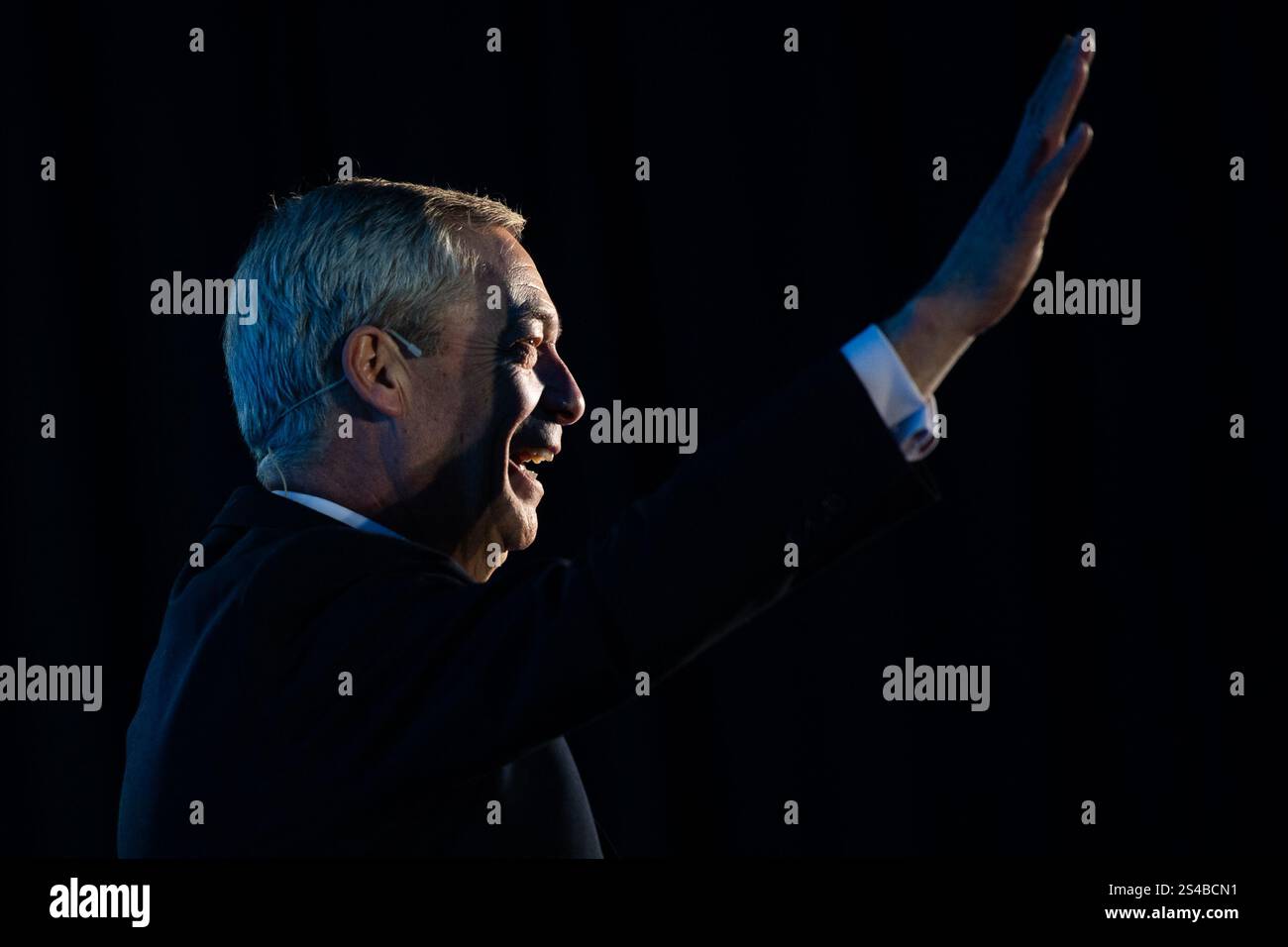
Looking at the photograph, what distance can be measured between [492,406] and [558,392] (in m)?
0.09

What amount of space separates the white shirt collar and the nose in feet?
0.62

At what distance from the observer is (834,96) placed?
2574 mm

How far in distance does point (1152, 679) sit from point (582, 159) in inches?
57.9

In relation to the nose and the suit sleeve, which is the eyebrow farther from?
the suit sleeve

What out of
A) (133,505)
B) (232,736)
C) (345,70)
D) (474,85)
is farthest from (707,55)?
(232,736)

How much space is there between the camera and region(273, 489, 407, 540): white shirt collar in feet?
3.63

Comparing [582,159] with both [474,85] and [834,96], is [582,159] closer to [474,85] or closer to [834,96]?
[474,85]

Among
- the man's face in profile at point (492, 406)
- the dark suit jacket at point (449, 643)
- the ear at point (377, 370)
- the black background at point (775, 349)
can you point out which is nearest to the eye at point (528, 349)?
the man's face in profile at point (492, 406)

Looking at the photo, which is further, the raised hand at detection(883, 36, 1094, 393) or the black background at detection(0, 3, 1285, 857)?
the black background at detection(0, 3, 1285, 857)

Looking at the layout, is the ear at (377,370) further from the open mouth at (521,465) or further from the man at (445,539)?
the open mouth at (521,465)

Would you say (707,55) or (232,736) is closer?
(232,736)

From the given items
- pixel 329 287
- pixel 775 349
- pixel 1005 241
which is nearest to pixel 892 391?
pixel 1005 241

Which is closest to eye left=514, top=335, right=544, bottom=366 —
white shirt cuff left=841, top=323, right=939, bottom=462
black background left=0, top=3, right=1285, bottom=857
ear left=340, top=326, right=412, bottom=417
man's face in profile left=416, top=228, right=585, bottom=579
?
man's face in profile left=416, top=228, right=585, bottom=579

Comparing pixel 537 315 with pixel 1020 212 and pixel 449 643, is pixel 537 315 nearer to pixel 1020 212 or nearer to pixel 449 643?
pixel 449 643
